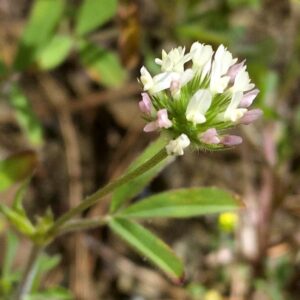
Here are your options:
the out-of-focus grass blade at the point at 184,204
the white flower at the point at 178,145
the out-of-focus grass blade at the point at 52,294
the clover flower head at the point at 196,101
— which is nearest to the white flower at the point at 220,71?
the clover flower head at the point at 196,101

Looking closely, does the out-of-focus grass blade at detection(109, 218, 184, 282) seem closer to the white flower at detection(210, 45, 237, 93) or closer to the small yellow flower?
the white flower at detection(210, 45, 237, 93)

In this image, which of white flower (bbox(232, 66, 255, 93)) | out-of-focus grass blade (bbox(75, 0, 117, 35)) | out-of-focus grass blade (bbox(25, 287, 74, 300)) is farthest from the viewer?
out-of-focus grass blade (bbox(75, 0, 117, 35))

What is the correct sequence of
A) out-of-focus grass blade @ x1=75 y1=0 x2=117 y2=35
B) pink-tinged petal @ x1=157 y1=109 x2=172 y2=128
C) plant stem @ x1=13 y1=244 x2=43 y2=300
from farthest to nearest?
out-of-focus grass blade @ x1=75 y1=0 x2=117 y2=35, plant stem @ x1=13 y1=244 x2=43 y2=300, pink-tinged petal @ x1=157 y1=109 x2=172 y2=128

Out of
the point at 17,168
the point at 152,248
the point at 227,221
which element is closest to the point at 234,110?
the point at 152,248

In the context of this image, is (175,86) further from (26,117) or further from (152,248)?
(26,117)

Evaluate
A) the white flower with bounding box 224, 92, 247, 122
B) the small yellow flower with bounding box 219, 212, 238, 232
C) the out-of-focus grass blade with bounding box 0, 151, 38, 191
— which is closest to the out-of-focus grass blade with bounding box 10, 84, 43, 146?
the out-of-focus grass blade with bounding box 0, 151, 38, 191

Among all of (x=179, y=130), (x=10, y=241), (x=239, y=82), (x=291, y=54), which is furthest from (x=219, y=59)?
(x=291, y=54)

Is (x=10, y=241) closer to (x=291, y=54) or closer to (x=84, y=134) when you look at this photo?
(x=84, y=134)
